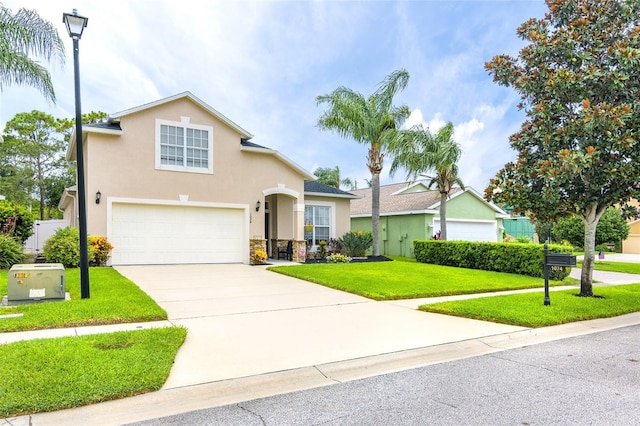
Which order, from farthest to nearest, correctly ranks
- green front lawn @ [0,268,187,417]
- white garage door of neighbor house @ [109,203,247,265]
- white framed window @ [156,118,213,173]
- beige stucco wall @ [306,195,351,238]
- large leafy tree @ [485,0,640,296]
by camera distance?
beige stucco wall @ [306,195,351,238]
white framed window @ [156,118,213,173]
white garage door of neighbor house @ [109,203,247,265]
large leafy tree @ [485,0,640,296]
green front lawn @ [0,268,187,417]

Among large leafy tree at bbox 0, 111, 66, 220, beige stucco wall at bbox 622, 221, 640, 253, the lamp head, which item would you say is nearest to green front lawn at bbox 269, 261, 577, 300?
the lamp head

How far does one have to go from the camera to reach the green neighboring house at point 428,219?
2245 centimetres

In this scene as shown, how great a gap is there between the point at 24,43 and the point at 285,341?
13580 millimetres

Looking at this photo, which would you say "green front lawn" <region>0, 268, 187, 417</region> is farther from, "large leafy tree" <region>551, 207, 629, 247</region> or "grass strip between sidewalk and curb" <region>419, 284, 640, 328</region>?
"large leafy tree" <region>551, 207, 629, 247</region>

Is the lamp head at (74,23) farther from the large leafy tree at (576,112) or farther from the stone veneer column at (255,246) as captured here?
the stone veneer column at (255,246)

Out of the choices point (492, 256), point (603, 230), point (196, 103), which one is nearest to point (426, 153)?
point (492, 256)

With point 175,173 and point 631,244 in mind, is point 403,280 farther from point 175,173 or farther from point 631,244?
point 631,244

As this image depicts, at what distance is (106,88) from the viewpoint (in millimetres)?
20328

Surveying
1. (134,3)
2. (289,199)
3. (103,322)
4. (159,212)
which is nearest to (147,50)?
(134,3)

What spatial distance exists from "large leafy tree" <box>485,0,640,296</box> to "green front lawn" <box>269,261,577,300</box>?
2554mm

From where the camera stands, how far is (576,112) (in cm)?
934

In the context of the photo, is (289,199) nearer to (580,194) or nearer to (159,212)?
(159,212)

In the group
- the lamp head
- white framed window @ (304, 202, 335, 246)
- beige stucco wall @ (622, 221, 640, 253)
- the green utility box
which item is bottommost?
beige stucco wall @ (622, 221, 640, 253)

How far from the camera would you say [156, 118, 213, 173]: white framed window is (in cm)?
1517
